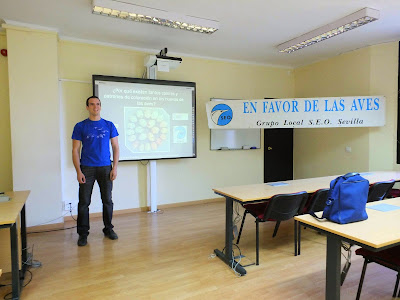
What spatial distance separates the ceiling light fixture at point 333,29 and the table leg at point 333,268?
2.90m

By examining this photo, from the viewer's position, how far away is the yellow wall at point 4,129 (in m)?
3.69

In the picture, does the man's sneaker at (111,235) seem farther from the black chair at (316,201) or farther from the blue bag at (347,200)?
the blue bag at (347,200)

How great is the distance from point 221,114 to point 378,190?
8.34 ft

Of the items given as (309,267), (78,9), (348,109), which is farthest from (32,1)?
(348,109)

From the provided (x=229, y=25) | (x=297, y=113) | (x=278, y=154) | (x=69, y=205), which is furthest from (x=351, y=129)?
(x=69, y=205)

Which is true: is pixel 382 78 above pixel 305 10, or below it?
below

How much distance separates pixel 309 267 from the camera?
2.61 m

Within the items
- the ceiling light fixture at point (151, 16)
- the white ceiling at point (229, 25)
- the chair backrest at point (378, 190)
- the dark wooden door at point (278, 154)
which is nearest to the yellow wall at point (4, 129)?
the white ceiling at point (229, 25)

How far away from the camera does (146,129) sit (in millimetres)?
4410

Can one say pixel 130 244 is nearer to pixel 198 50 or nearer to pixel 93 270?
pixel 93 270

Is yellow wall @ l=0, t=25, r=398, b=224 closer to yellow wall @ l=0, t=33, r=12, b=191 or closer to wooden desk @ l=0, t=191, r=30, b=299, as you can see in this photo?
yellow wall @ l=0, t=33, r=12, b=191

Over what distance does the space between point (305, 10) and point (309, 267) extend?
9.58ft

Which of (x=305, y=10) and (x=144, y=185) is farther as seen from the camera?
(x=144, y=185)

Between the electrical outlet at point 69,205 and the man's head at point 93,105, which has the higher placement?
the man's head at point 93,105
